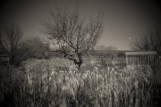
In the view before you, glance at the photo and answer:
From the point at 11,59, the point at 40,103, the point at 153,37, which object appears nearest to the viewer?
the point at 40,103

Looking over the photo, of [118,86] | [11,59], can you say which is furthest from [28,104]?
[11,59]

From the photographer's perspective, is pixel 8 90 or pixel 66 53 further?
pixel 66 53

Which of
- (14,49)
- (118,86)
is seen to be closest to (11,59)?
(14,49)

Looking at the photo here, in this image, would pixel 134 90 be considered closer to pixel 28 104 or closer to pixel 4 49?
pixel 28 104

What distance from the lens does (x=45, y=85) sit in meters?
2.72

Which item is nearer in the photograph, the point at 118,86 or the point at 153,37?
the point at 118,86

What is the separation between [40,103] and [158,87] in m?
2.70

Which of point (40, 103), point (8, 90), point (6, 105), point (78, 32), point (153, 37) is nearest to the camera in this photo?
point (40, 103)

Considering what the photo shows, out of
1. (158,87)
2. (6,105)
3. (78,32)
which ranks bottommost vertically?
(6,105)

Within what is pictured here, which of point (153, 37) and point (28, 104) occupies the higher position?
point (153, 37)

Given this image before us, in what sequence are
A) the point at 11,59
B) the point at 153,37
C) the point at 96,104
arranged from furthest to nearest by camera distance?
the point at 153,37 < the point at 11,59 < the point at 96,104

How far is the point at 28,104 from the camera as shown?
7.22 ft

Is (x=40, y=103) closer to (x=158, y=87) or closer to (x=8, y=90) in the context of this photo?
(x=8, y=90)

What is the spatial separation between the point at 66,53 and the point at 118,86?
6408mm
